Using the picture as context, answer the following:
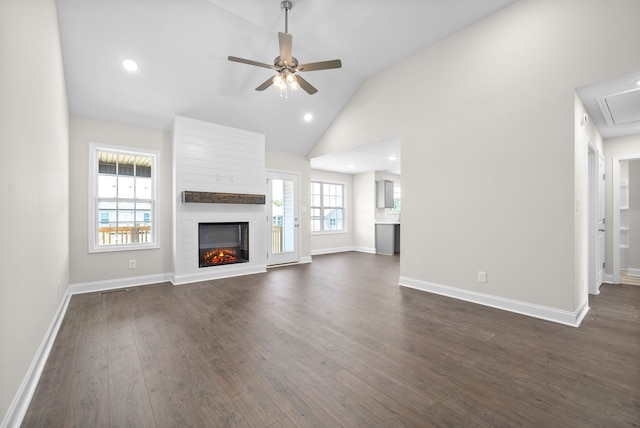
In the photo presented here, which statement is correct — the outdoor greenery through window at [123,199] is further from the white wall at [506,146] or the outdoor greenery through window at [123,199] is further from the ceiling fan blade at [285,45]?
the white wall at [506,146]

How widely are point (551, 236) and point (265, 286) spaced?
12.5 feet

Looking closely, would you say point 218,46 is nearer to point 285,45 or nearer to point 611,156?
point 285,45

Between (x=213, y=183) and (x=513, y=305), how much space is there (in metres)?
4.79

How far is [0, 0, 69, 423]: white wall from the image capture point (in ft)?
4.80

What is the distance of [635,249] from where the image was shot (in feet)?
16.5

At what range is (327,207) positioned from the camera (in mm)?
8508

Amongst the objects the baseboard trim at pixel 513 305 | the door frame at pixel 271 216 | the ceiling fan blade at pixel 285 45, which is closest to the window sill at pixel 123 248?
the door frame at pixel 271 216

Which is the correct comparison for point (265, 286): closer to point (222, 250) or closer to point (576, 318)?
point (222, 250)

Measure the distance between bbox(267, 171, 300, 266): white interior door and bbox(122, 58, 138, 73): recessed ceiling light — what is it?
2968mm

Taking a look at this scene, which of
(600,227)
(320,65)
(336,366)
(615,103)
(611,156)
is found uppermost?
(320,65)

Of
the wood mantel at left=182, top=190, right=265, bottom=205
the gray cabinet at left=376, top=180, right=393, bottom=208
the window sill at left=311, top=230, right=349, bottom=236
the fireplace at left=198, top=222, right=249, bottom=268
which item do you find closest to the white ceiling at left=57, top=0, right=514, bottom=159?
the wood mantel at left=182, top=190, right=265, bottom=205

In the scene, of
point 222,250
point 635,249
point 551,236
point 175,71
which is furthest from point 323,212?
point 635,249

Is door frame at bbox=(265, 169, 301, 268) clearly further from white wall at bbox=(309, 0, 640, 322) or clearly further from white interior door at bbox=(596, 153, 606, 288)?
white interior door at bbox=(596, 153, 606, 288)

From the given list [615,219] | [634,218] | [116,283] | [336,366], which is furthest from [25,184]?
[634,218]
